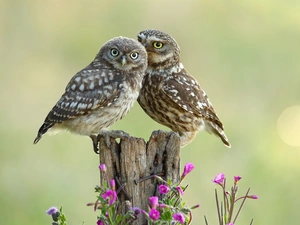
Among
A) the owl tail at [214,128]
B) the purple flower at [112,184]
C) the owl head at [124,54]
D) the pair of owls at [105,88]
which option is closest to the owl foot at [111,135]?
the pair of owls at [105,88]

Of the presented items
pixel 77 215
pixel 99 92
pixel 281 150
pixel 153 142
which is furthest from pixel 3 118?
pixel 153 142

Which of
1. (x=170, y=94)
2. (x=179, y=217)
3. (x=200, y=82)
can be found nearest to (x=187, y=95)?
Answer: (x=170, y=94)

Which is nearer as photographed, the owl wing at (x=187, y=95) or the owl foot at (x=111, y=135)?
the owl foot at (x=111, y=135)

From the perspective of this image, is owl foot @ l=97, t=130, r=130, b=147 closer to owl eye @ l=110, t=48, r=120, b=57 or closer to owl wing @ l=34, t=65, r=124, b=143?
owl wing @ l=34, t=65, r=124, b=143

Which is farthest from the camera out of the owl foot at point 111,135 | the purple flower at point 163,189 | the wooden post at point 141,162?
the owl foot at point 111,135

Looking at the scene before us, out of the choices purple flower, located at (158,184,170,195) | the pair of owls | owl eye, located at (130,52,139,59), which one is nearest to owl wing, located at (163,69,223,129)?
the pair of owls

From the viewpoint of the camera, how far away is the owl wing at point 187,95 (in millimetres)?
4891

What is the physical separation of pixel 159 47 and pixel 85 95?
0.75 metres

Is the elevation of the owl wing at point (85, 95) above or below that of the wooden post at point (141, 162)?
above

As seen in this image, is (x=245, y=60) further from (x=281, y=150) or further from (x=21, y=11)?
(x=21, y=11)

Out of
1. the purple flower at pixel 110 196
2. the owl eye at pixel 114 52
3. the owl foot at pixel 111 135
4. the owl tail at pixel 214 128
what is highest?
the owl eye at pixel 114 52

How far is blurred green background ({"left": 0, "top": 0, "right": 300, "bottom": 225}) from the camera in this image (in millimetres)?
6750

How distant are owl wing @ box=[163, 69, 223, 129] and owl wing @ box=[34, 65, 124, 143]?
62 centimetres

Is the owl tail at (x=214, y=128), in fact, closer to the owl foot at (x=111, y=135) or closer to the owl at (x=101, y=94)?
the owl at (x=101, y=94)
